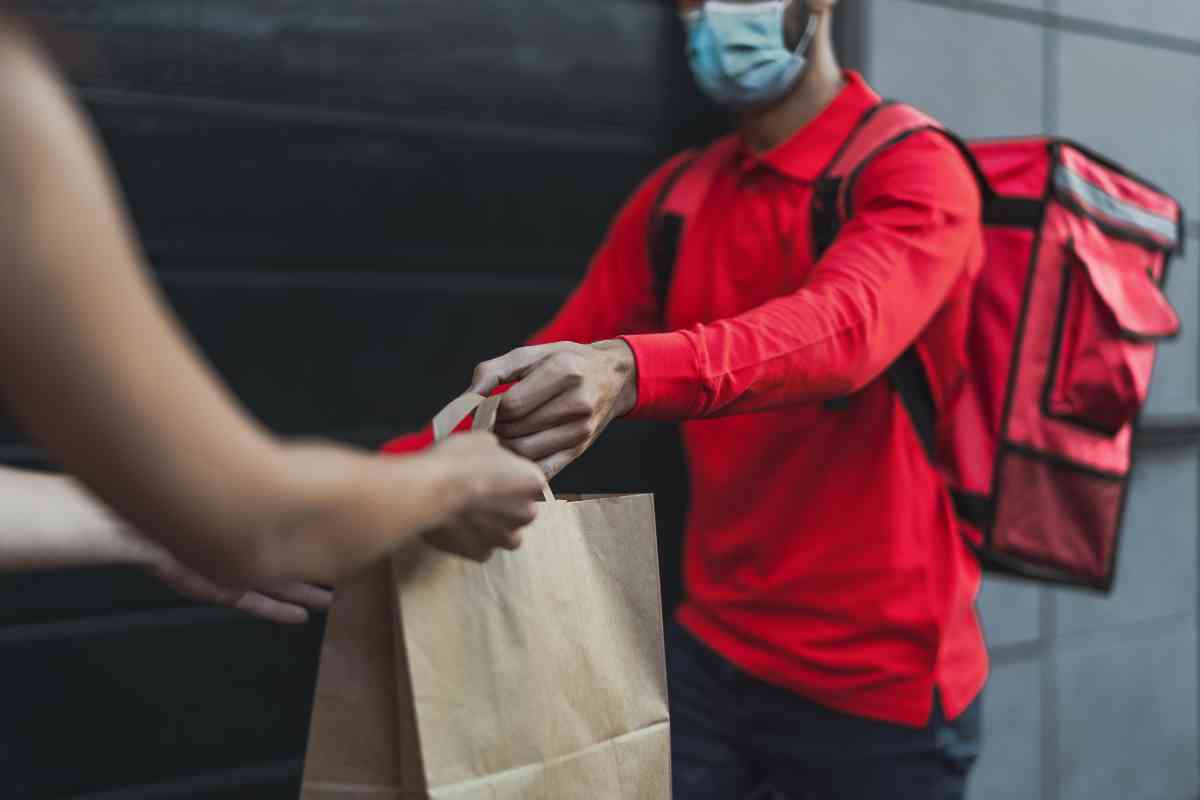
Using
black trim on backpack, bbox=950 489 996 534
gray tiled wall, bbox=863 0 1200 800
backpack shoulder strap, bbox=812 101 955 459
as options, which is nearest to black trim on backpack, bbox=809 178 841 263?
backpack shoulder strap, bbox=812 101 955 459

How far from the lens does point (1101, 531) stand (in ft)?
8.61

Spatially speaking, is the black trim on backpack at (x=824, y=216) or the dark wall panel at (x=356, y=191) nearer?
the black trim on backpack at (x=824, y=216)

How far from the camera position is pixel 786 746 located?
2305 mm

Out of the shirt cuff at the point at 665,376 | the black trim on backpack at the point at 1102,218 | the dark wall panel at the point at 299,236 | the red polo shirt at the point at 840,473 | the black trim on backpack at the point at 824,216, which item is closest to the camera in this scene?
the shirt cuff at the point at 665,376

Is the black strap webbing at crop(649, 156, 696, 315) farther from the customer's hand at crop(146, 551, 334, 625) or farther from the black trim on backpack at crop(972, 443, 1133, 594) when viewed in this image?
the customer's hand at crop(146, 551, 334, 625)

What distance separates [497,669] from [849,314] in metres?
0.80

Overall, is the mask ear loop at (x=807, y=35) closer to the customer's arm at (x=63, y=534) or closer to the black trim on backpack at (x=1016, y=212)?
the black trim on backpack at (x=1016, y=212)

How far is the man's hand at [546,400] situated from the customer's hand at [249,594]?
291mm

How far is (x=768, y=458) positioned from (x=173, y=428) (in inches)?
60.8

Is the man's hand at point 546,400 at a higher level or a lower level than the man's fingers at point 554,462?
higher

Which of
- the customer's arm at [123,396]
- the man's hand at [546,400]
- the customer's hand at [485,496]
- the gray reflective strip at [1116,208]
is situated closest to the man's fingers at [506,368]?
the man's hand at [546,400]

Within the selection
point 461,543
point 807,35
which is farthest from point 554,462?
point 807,35

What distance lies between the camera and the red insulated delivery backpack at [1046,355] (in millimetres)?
2449

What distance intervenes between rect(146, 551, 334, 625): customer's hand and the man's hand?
0.29 m
